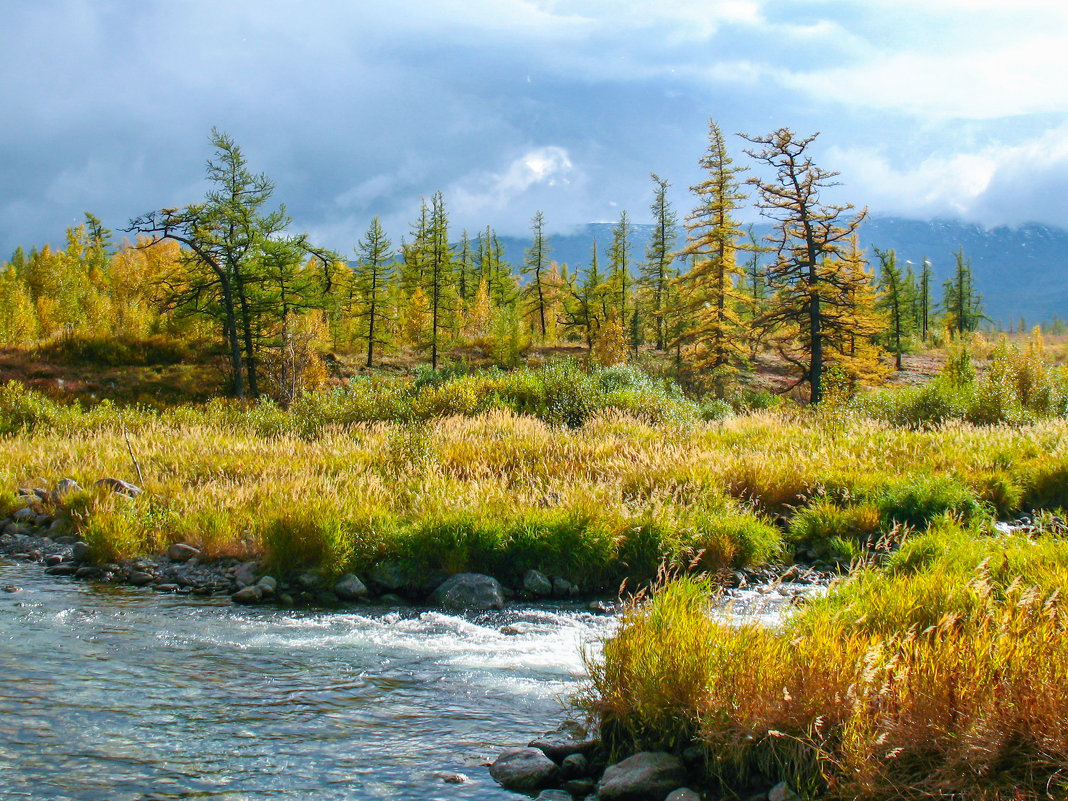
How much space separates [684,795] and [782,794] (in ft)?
1.53

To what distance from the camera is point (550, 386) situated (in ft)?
67.8

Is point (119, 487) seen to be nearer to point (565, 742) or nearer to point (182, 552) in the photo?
point (182, 552)

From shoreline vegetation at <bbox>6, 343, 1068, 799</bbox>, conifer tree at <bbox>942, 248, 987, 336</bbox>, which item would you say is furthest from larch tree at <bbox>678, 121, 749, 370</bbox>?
conifer tree at <bbox>942, 248, 987, 336</bbox>

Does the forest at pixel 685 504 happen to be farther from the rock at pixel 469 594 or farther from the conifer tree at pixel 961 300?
the conifer tree at pixel 961 300

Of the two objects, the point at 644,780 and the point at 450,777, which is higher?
the point at 644,780

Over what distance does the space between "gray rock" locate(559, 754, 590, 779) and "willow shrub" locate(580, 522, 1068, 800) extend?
203mm

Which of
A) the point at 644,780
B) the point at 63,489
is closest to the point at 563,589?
the point at 644,780

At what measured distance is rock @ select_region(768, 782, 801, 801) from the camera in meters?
3.18

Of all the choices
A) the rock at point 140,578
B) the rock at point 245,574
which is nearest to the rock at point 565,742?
the rock at point 245,574

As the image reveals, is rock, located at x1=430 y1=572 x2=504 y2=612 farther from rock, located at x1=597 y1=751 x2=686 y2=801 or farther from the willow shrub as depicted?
rock, located at x1=597 y1=751 x2=686 y2=801

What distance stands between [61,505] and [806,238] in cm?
2626

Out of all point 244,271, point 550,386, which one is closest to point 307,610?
point 550,386

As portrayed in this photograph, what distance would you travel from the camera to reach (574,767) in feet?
12.6

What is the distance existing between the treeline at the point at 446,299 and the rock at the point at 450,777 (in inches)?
844
